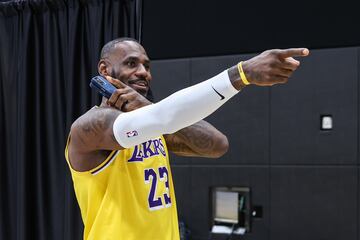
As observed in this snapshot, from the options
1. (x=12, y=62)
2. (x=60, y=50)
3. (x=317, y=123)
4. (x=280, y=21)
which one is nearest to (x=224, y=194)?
(x=317, y=123)

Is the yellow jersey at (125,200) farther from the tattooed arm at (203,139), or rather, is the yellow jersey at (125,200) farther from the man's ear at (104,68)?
the man's ear at (104,68)

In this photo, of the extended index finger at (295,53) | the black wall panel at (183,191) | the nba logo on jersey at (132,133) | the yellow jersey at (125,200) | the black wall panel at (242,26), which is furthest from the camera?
the black wall panel at (183,191)

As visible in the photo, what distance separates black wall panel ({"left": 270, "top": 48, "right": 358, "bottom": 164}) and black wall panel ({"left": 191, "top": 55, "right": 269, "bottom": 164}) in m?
0.06

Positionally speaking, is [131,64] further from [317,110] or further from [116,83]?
[317,110]

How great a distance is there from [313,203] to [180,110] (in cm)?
213

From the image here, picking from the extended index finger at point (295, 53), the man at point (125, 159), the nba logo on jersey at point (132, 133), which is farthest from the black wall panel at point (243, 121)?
the extended index finger at point (295, 53)

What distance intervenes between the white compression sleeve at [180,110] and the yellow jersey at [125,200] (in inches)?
10.3

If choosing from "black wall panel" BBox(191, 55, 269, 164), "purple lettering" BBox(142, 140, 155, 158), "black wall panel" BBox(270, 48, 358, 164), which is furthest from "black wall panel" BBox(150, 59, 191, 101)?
"purple lettering" BBox(142, 140, 155, 158)

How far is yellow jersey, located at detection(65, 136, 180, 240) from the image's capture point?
156cm

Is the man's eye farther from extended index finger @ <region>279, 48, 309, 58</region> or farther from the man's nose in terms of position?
extended index finger @ <region>279, 48, 309, 58</region>

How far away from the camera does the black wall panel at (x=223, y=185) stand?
3244 millimetres

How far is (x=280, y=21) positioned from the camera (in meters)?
3.17

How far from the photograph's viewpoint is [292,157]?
321 centimetres

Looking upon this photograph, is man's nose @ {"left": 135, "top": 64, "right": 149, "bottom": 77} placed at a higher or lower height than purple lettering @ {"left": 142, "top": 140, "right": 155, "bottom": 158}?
higher
